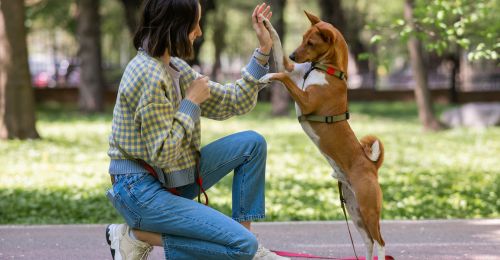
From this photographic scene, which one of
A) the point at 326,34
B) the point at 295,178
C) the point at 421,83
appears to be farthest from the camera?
the point at 421,83

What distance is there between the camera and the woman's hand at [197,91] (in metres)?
4.14

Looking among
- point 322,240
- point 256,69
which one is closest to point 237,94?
point 256,69

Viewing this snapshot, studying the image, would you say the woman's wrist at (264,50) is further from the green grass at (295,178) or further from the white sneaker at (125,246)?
A: the green grass at (295,178)

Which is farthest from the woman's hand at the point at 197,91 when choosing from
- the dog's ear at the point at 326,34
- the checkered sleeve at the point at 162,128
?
the dog's ear at the point at 326,34

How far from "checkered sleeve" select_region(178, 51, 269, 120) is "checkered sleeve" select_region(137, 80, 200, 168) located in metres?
0.69

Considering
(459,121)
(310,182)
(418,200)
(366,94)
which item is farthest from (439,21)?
(366,94)

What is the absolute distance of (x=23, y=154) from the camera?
12.1 meters

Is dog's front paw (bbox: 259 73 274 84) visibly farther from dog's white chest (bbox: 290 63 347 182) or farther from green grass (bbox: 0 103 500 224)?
green grass (bbox: 0 103 500 224)

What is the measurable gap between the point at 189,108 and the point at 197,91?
0.11 meters

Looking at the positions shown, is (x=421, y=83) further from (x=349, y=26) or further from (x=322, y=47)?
(x=349, y=26)

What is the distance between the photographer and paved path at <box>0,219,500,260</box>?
19.0 ft


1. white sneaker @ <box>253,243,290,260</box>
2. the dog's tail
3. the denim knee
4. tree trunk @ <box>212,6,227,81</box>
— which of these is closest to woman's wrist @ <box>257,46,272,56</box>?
the denim knee

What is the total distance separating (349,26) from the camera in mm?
33438

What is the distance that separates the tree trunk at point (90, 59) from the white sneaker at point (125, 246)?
712 inches
